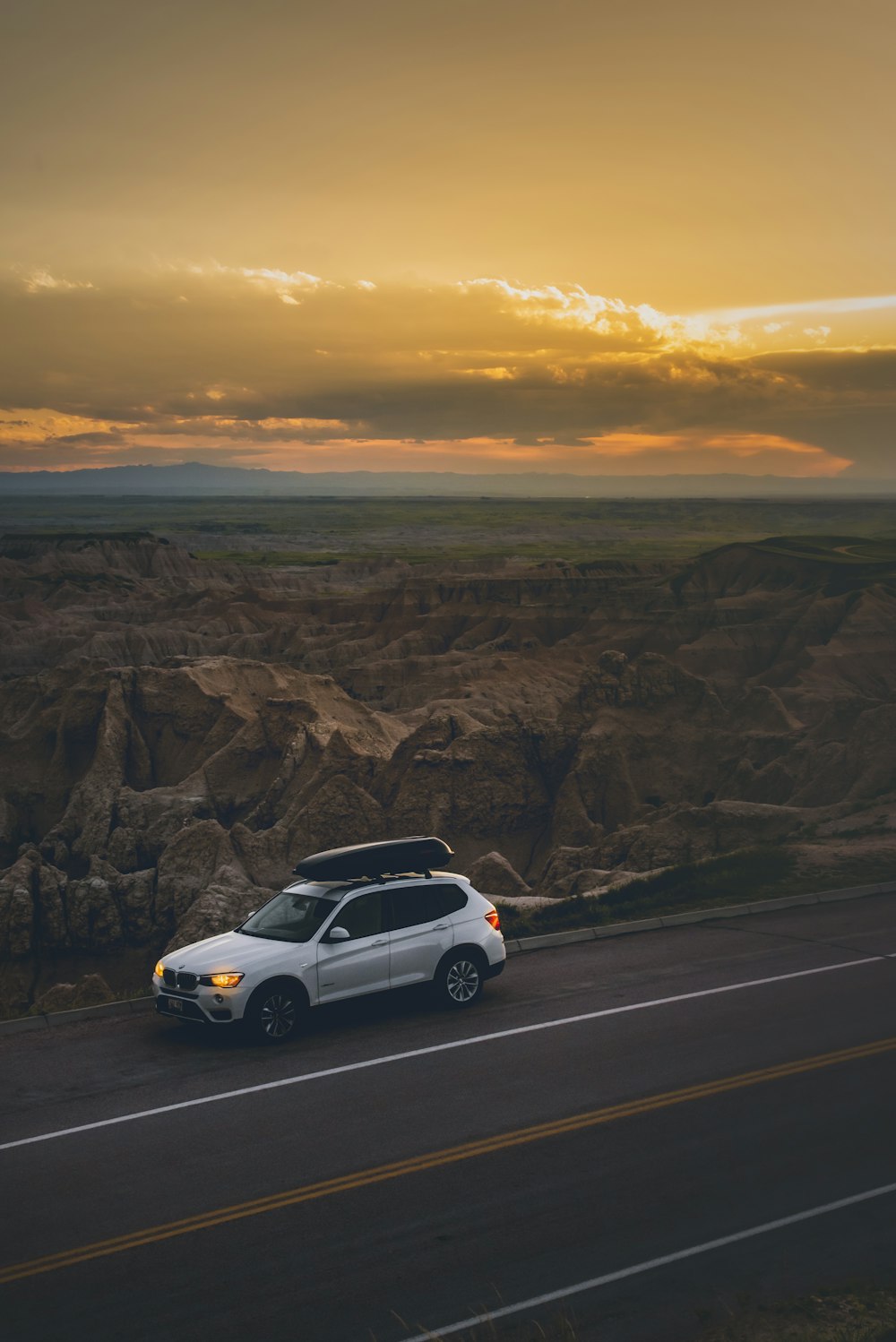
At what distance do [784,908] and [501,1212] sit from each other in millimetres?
11525

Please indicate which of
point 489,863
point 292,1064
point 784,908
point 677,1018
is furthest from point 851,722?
point 292,1064

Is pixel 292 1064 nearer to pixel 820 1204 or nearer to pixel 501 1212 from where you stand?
pixel 501 1212

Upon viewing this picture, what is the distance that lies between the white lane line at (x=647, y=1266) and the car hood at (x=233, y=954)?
5968mm

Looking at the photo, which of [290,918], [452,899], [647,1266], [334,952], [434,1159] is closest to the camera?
[647,1266]

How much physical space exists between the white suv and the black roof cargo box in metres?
0.04

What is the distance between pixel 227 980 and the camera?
1365cm

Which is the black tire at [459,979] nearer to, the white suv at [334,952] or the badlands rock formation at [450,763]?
the white suv at [334,952]

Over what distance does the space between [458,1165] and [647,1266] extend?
212cm

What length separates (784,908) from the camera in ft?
65.8

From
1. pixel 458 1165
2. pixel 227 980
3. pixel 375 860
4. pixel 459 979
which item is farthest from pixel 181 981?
pixel 458 1165

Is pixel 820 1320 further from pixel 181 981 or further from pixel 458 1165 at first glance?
pixel 181 981

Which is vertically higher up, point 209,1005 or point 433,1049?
point 209,1005

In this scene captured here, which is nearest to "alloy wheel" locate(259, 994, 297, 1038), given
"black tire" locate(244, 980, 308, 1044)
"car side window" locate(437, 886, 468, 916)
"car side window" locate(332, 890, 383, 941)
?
"black tire" locate(244, 980, 308, 1044)

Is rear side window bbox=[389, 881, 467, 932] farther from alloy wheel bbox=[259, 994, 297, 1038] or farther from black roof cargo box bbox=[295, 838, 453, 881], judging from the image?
alloy wheel bbox=[259, 994, 297, 1038]
